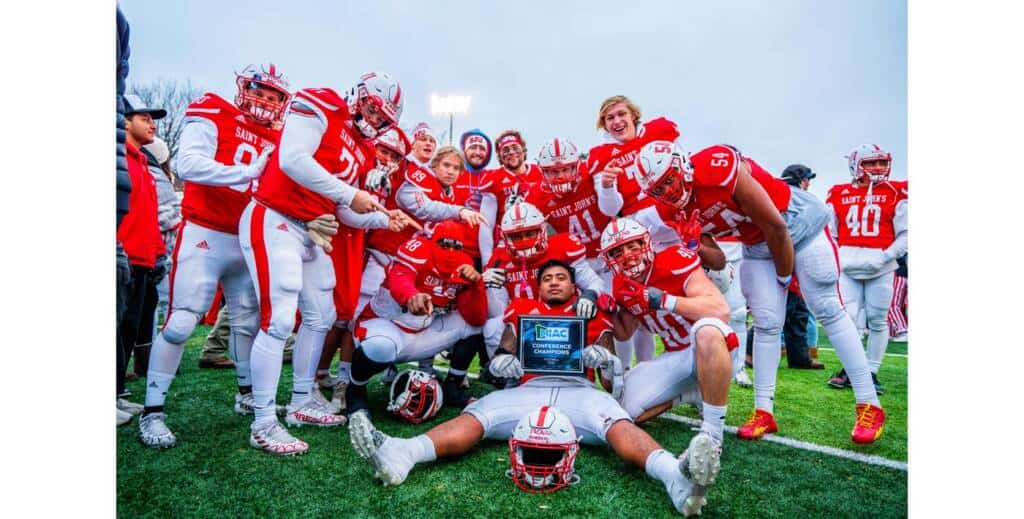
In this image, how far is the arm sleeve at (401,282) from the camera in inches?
121

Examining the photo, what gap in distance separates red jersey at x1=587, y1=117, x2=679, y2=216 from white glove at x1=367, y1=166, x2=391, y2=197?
48.3 inches

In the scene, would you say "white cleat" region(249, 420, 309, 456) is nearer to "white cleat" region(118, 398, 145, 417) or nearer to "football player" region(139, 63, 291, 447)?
"football player" region(139, 63, 291, 447)

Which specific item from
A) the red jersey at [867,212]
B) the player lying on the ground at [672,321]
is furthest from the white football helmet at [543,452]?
the red jersey at [867,212]

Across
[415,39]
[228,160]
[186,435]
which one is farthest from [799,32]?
[186,435]

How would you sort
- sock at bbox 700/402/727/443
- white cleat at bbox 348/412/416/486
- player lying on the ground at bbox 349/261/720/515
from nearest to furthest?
1. player lying on the ground at bbox 349/261/720/515
2. white cleat at bbox 348/412/416/486
3. sock at bbox 700/402/727/443

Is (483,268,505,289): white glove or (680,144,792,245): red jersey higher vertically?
(680,144,792,245): red jersey

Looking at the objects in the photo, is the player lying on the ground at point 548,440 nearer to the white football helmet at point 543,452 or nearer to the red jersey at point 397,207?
the white football helmet at point 543,452

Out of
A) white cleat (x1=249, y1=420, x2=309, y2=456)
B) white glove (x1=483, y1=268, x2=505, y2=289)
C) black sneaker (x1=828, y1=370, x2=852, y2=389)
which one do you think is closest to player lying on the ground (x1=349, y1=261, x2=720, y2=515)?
white glove (x1=483, y1=268, x2=505, y2=289)

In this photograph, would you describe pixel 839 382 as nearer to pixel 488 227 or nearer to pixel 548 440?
pixel 488 227

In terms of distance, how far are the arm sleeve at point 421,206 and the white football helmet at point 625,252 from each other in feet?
3.48

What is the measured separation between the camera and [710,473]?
1680mm

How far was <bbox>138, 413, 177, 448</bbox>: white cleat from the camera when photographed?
7.85 feet

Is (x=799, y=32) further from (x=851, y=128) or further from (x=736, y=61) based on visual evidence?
(x=851, y=128)
